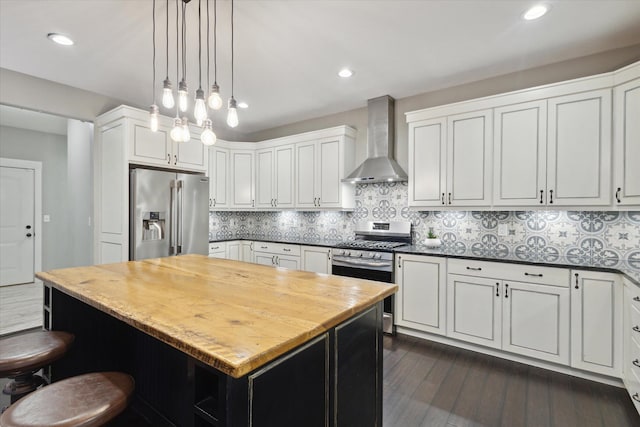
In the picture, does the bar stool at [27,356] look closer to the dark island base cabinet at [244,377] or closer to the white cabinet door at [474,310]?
the dark island base cabinet at [244,377]

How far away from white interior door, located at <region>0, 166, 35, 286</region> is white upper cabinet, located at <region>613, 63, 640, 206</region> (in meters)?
7.83

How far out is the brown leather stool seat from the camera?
1.01m

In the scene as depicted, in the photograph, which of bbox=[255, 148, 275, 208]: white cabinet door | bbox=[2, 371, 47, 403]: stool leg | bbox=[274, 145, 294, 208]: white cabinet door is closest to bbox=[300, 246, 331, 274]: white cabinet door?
bbox=[274, 145, 294, 208]: white cabinet door

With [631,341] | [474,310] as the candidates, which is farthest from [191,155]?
[631,341]

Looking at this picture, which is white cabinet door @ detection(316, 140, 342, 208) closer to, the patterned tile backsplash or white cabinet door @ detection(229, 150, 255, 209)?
the patterned tile backsplash

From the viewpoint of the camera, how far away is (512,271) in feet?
8.61

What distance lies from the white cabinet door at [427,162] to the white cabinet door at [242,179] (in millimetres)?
2597

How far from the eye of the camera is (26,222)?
5.23 m

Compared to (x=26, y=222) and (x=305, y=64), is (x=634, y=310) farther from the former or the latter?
(x=26, y=222)

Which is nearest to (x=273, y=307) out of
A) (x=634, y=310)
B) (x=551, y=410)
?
(x=551, y=410)

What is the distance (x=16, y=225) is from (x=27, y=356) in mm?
5262

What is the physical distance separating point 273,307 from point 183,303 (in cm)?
39

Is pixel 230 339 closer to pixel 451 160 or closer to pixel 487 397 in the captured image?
pixel 487 397

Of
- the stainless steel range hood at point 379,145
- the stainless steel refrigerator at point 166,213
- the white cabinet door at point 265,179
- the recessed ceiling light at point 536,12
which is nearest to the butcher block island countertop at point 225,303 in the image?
the stainless steel refrigerator at point 166,213
